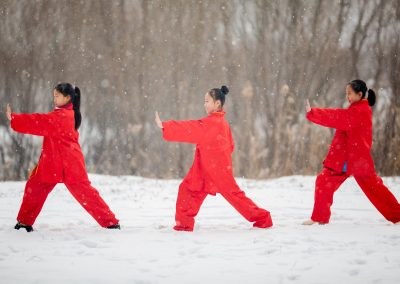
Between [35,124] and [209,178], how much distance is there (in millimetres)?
1608

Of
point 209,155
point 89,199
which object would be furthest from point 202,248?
point 89,199

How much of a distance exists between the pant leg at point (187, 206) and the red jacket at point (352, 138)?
4.21 feet

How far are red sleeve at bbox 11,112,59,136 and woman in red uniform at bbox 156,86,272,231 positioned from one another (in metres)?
1.10

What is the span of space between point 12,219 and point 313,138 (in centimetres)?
585

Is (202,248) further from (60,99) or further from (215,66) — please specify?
(215,66)

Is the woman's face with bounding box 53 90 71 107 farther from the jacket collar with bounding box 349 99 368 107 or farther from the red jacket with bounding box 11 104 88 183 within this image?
the jacket collar with bounding box 349 99 368 107

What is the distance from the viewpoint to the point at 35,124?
4887 millimetres

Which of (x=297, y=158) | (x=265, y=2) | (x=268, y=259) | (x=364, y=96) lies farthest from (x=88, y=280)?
(x=265, y=2)

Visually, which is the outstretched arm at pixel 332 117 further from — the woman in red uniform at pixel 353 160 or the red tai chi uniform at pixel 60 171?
the red tai chi uniform at pixel 60 171

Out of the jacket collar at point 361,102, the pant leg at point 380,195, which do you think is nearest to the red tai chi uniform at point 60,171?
the pant leg at point 380,195

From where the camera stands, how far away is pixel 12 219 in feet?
19.3

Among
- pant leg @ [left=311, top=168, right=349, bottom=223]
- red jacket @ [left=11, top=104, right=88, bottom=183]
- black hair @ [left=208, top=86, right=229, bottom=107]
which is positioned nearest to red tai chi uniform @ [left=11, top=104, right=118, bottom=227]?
red jacket @ [left=11, top=104, right=88, bottom=183]

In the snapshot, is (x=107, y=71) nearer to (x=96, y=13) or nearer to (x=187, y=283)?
(x=96, y=13)

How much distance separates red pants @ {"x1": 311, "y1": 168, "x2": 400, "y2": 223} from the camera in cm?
526
